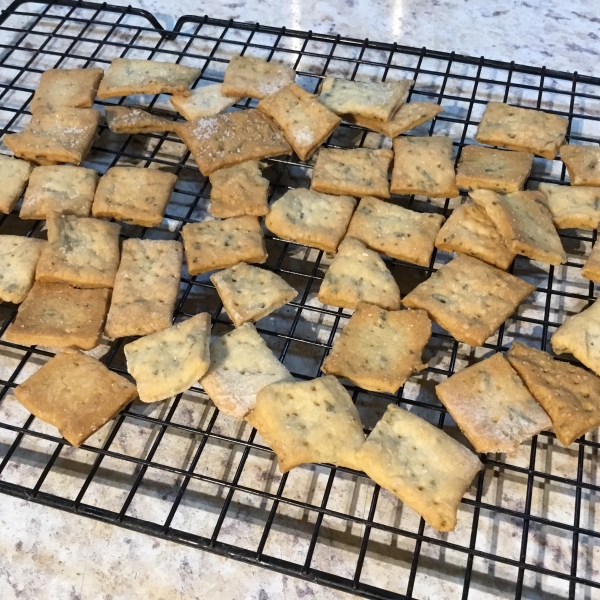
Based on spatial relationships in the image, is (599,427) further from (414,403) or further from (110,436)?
(110,436)

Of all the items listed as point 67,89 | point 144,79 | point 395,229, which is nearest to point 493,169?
point 395,229

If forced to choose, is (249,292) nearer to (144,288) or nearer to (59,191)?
(144,288)

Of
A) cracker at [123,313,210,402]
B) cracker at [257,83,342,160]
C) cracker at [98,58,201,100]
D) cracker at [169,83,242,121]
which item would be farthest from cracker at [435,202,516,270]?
cracker at [98,58,201,100]

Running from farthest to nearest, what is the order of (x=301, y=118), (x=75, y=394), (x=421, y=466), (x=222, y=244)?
(x=301, y=118)
(x=222, y=244)
(x=75, y=394)
(x=421, y=466)

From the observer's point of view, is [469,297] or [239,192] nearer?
[469,297]

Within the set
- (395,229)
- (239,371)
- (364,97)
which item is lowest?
(239,371)

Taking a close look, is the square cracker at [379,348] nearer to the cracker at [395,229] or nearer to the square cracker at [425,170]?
the cracker at [395,229]

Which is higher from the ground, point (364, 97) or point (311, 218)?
point (364, 97)

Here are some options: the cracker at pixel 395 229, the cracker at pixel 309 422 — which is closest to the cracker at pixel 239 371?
the cracker at pixel 309 422
